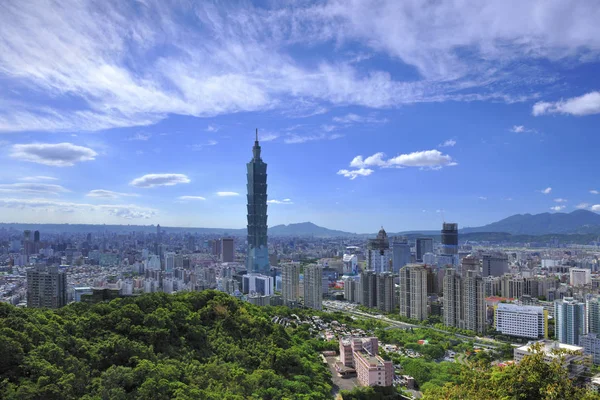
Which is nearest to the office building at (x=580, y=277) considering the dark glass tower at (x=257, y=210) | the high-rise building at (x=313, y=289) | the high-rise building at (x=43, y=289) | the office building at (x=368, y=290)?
the office building at (x=368, y=290)

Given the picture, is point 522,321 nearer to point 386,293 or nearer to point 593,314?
point 593,314

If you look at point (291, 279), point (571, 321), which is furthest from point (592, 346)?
point (291, 279)

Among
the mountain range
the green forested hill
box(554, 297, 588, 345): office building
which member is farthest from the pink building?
the mountain range

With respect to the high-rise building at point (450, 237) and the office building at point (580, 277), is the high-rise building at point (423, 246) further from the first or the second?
the office building at point (580, 277)

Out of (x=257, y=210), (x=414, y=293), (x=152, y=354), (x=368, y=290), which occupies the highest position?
(x=257, y=210)

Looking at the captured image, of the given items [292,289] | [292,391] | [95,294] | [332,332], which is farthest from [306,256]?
[292,391]

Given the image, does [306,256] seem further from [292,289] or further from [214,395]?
[214,395]
